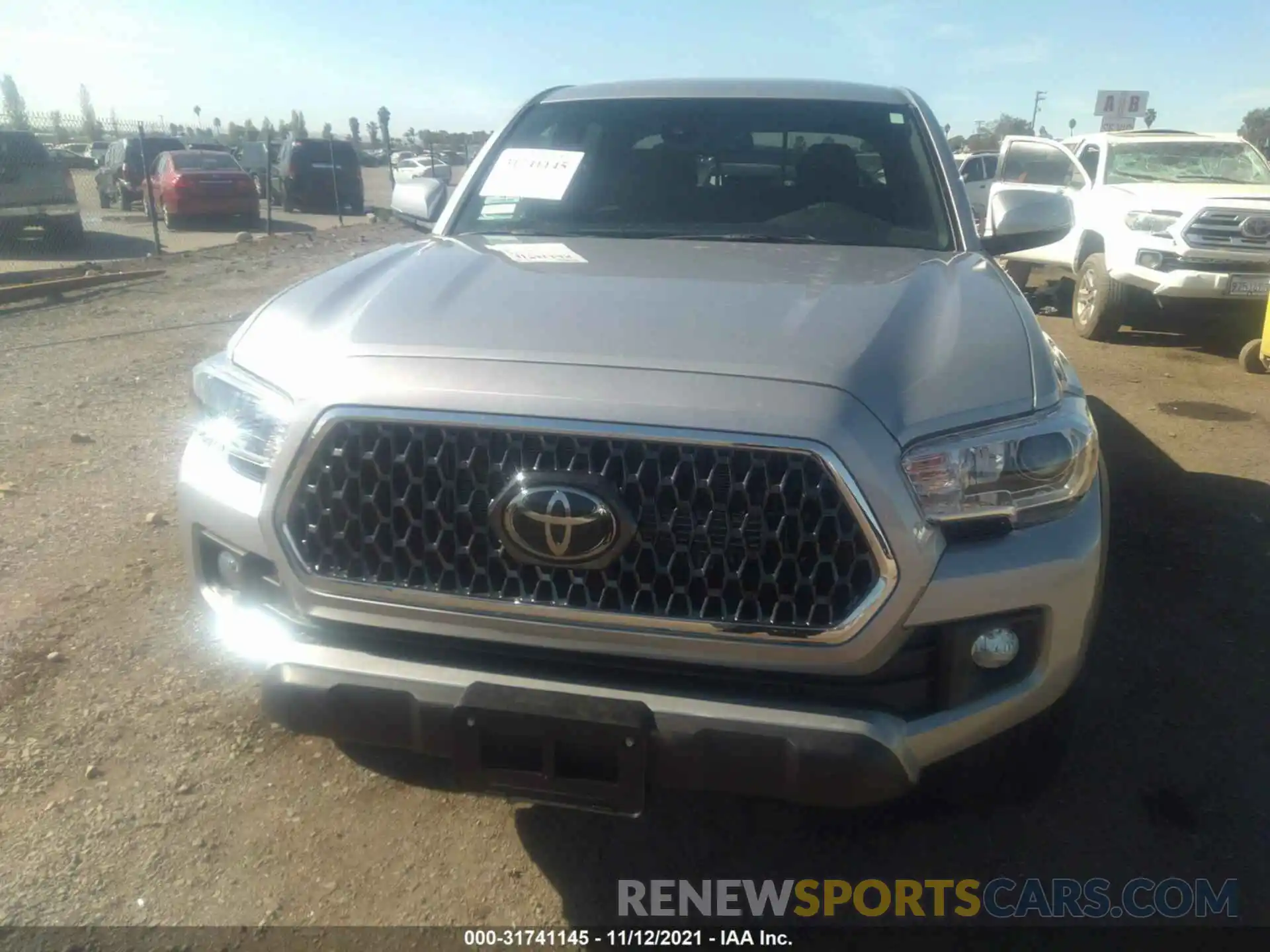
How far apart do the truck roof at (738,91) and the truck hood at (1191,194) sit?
232 inches

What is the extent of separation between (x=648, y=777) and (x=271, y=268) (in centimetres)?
1226

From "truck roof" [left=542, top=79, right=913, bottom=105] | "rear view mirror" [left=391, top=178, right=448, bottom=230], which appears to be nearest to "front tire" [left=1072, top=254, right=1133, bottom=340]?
"truck roof" [left=542, top=79, right=913, bottom=105]

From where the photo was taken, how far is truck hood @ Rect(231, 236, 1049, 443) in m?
2.01

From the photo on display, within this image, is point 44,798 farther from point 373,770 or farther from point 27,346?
point 27,346

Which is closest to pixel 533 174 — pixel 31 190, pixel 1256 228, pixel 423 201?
pixel 423 201

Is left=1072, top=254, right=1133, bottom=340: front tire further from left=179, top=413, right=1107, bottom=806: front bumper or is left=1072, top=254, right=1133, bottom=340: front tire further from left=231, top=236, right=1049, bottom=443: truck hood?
left=179, top=413, right=1107, bottom=806: front bumper

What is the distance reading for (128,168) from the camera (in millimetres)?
22969

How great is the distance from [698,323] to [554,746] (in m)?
0.95

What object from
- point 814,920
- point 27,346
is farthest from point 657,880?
point 27,346

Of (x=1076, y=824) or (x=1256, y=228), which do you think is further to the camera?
(x=1256, y=228)

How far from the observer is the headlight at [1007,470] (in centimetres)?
191

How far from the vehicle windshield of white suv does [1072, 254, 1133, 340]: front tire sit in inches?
40.9

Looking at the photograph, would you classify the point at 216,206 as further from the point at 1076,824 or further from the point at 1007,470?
the point at 1007,470

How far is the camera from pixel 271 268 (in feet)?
42.1
